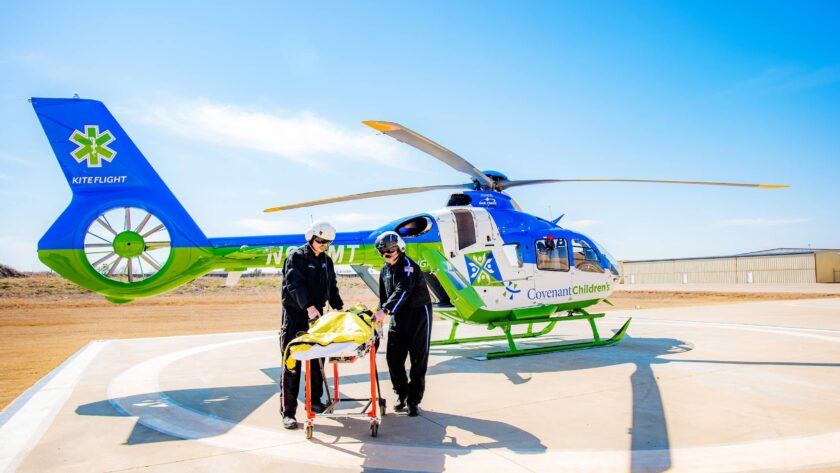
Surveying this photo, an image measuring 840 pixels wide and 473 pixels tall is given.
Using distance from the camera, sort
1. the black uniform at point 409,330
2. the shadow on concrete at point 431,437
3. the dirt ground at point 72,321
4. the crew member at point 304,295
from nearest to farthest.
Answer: the shadow on concrete at point 431,437
the crew member at point 304,295
the black uniform at point 409,330
the dirt ground at point 72,321

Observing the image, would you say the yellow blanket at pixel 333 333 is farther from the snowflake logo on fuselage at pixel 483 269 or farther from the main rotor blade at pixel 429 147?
the snowflake logo on fuselage at pixel 483 269

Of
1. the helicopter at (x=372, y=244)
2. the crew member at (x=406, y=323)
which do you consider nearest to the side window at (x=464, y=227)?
the helicopter at (x=372, y=244)

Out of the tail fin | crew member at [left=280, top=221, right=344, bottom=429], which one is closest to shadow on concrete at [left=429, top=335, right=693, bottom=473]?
crew member at [left=280, top=221, right=344, bottom=429]

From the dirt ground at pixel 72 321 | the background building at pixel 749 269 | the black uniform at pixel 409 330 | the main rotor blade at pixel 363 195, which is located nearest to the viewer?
the black uniform at pixel 409 330

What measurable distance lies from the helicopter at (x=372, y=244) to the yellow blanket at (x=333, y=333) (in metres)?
3.03

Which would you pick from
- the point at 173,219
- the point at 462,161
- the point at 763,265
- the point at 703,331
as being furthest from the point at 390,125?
the point at 763,265

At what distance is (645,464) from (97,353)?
9986mm

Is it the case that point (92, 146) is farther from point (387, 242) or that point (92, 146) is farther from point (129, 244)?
point (387, 242)

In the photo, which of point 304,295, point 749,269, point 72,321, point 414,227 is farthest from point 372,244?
point 749,269

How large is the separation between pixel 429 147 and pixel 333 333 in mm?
4277

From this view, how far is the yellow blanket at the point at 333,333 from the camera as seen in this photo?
4039 mm

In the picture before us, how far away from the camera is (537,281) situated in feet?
30.0

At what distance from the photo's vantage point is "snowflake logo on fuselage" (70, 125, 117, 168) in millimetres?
6477

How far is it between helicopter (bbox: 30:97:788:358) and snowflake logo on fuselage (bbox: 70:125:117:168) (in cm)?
1
